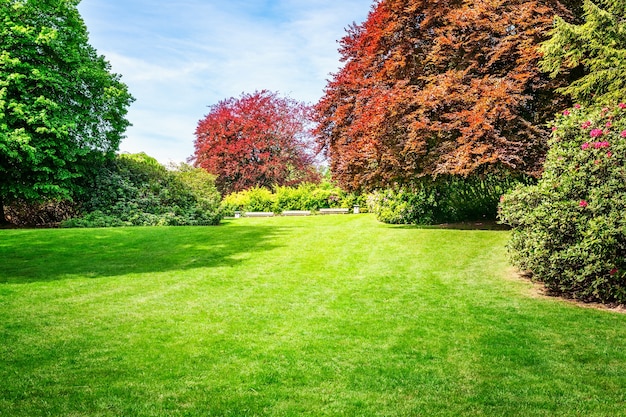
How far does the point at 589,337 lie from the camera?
6.70 m

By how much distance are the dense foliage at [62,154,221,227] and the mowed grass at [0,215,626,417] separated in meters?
7.28

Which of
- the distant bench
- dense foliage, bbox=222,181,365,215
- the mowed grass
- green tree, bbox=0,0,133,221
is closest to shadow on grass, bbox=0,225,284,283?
the mowed grass

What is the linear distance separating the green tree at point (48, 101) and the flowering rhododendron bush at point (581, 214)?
1635cm

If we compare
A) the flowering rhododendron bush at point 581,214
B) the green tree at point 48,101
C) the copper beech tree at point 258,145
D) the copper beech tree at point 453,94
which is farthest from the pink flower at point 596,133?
the copper beech tree at point 258,145

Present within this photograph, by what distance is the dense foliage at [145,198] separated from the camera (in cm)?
1931

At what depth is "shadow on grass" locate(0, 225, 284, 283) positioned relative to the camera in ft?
34.3

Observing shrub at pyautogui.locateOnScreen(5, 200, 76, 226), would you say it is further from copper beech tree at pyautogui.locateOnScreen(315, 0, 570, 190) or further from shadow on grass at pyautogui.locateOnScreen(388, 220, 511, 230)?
shadow on grass at pyautogui.locateOnScreen(388, 220, 511, 230)

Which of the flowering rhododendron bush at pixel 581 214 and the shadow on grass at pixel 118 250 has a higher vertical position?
the flowering rhododendron bush at pixel 581 214

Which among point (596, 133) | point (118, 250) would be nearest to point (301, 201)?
point (118, 250)

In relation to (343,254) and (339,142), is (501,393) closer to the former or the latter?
(343,254)

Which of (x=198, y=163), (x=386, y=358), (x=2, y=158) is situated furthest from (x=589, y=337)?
(x=198, y=163)

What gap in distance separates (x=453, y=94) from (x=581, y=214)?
283 inches

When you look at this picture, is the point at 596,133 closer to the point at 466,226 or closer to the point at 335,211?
the point at 466,226

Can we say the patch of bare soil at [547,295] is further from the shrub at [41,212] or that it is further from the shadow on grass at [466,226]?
the shrub at [41,212]
